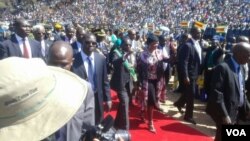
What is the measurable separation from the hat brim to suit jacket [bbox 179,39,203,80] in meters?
5.49

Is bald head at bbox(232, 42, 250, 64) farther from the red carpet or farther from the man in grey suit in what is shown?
the red carpet

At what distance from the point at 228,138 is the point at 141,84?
142 inches

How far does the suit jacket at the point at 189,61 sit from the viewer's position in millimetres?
7172

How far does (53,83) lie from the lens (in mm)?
1618

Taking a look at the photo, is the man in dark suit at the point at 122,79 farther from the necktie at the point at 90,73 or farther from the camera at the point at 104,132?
the camera at the point at 104,132

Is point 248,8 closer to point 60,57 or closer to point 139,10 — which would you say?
point 139,10

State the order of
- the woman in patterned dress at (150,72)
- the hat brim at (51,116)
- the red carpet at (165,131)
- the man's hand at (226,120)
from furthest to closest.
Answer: the woman in patterned dress at (150,72) → the red carpet at (165,131) → the man's hand at (226,120) → the hat brim at (51,116)

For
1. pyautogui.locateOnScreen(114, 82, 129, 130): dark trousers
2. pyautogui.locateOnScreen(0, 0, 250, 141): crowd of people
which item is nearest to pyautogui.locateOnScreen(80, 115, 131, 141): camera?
pyautogui.locateOnScreen(0, 0, 250, 141): crowd of people

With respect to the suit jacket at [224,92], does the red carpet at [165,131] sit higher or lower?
lower

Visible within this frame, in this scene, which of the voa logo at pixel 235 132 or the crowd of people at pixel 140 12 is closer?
the voa logo at pixel 235 132

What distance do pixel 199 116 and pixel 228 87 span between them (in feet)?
12.6

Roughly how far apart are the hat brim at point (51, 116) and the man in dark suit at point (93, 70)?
9.24ft

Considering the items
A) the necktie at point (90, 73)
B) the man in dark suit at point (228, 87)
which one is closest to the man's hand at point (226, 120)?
the man in dark suit at point (228, 87)

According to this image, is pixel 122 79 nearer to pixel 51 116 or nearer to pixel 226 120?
pixel 226 120
